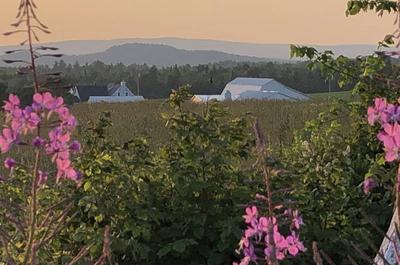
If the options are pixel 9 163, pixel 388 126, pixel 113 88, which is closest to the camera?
pixel 388 126

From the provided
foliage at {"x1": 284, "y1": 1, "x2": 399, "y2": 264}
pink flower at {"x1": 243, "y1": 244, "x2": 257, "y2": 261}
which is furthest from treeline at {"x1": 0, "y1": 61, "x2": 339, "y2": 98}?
pink flower at {"x1": 243, "y1": 244, "x2": 257, "y2": 261}

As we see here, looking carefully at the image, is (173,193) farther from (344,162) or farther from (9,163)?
(9,163)

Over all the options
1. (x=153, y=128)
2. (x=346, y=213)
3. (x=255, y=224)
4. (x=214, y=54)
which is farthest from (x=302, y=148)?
(x=214, y=54)

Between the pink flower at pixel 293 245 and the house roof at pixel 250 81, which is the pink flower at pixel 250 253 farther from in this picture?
the house roof at pixel 250 81

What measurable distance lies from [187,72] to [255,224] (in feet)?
239

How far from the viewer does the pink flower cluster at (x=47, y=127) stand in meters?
1.89

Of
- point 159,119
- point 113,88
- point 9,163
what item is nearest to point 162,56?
point 113,88

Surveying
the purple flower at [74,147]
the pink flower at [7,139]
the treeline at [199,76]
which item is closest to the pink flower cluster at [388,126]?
the purple flower at [74,147]

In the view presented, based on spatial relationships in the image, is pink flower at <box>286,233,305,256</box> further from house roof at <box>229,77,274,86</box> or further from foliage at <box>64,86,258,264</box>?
house roof at <box>229,77,274,86</box>

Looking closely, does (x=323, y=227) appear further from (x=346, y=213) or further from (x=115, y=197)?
(x=115, y=197)

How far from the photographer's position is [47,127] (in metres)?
1.95

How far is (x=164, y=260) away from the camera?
17.0 ft

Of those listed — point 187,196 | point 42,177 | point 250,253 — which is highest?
point 42,177

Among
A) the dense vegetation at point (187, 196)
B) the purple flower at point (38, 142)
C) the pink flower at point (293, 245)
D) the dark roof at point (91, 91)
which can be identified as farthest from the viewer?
the dark roof at point (91, 91)
